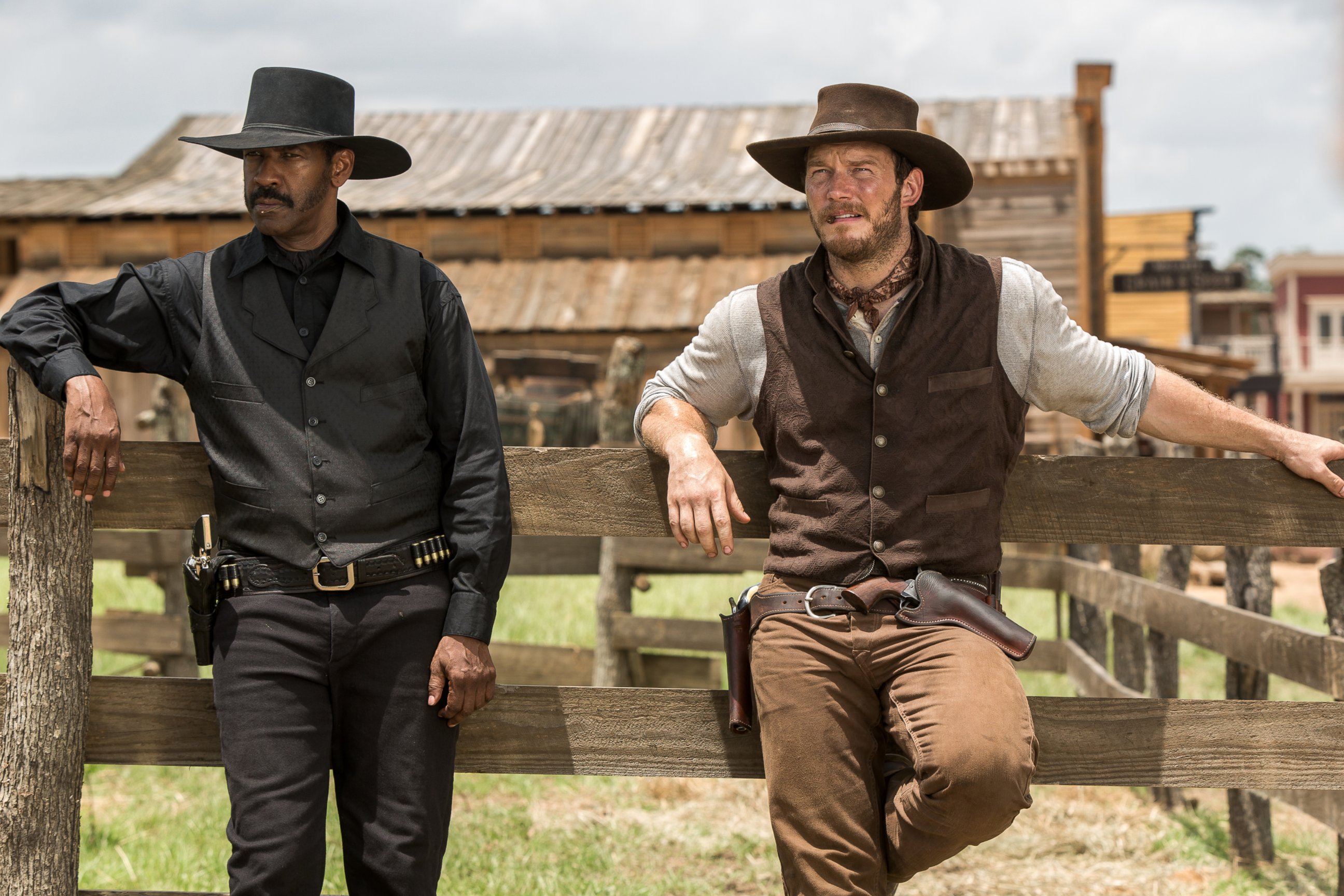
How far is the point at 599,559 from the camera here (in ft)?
22.9

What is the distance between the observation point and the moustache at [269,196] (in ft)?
9.20

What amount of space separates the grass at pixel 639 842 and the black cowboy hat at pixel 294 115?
8.26 ft

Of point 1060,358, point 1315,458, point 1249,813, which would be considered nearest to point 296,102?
point 1060,358

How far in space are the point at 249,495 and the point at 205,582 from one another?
8.1 inches

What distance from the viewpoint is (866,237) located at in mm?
2811

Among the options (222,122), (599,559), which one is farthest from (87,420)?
(222,122)

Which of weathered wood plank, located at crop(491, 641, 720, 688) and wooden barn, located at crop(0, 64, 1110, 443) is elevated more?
wooden barn, located at crop(0, 64, 1110, 443)

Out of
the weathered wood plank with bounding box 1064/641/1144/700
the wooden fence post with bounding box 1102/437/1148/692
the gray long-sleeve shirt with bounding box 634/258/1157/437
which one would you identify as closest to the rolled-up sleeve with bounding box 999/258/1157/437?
the gray long-sleeve shirt with bounding box 634/258/1157/437

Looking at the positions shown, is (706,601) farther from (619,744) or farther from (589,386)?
(619,744)

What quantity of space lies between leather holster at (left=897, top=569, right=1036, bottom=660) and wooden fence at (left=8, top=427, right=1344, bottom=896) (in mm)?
333

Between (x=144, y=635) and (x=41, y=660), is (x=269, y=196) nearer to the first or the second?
(x=41, y=660)

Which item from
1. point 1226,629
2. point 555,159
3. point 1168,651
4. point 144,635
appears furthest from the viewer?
point 555,159

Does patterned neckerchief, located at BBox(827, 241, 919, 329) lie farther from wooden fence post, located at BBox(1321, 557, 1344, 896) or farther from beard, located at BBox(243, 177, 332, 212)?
wooden fence post, located at BBox(1321, 557, 1344, 896)

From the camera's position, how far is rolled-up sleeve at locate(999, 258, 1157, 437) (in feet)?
9.11
